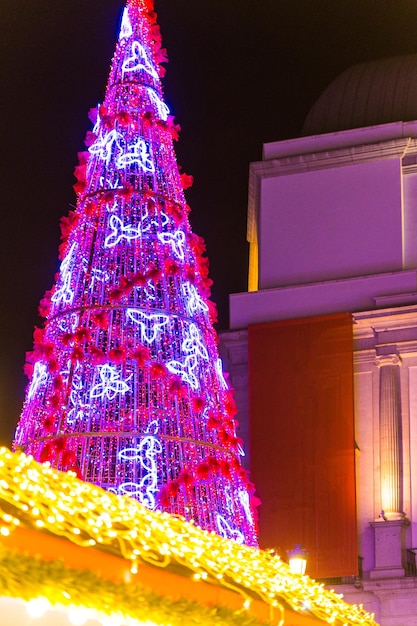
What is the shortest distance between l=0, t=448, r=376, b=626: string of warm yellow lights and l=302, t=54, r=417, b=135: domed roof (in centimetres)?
3028

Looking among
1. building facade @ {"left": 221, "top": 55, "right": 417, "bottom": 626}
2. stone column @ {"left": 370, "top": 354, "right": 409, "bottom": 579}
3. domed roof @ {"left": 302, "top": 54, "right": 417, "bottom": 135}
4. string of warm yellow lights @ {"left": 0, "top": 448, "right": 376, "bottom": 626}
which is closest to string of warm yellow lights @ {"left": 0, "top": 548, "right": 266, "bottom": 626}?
string of warm yellow lights @ {"left": 0, "top": 448, "right": 376, "bottom": 626}

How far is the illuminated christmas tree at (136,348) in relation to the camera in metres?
12.9

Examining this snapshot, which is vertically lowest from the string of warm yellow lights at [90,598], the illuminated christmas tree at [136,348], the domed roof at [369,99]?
the string of warm yellow lights at [90,598]

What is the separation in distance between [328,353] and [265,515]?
183 inches

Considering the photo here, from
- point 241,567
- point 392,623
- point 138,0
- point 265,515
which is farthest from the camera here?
point 265,515

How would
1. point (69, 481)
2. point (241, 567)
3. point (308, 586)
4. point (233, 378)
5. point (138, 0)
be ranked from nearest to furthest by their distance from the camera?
1. point (69, 481)
2. point (241, 567)
3. point (308, 586)
4. point (138, 0)
5. point (233, 378)

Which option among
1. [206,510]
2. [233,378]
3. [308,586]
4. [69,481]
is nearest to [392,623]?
[233,378]

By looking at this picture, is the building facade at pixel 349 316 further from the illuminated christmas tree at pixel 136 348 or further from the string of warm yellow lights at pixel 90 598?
the string of warm yellow lights at pixel 90 598

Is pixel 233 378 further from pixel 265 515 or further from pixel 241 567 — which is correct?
pixel 241 567

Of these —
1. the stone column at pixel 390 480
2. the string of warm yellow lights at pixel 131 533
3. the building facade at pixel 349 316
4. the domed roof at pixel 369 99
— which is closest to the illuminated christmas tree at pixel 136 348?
the string of warm yellow lights at pixel 131 533

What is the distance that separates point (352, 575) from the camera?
29609 mm

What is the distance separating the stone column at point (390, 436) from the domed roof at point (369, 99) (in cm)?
898

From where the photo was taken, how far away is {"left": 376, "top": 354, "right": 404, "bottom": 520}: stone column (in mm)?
30500

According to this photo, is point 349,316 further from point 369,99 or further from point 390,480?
point 369,99
